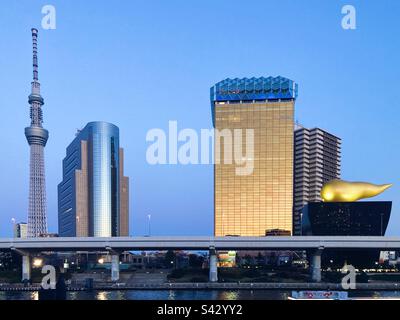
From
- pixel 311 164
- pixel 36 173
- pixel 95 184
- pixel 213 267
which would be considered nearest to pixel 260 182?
pixel 311 164

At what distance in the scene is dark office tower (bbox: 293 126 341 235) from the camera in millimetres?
77750

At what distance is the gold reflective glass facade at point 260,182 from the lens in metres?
62.2

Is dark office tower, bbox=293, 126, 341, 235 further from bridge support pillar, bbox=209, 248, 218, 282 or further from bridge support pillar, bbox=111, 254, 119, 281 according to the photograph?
bridge support pillar, bbox=111, 254, 119, 281

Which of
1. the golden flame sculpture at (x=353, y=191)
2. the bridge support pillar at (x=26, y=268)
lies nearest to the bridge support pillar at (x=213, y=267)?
the golden flame sculpture at (x=353, y=191)

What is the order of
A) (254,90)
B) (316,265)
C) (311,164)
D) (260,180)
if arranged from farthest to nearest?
1. (311,164)
2. (254,90)
3. (260,180)
4. (316,265)

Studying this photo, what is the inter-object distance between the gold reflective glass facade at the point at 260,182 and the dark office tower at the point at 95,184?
3807 centimetres

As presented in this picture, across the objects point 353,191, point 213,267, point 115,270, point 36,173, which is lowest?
point 115,270

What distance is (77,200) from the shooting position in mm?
84688

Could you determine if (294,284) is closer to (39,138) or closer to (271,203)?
(271,203)

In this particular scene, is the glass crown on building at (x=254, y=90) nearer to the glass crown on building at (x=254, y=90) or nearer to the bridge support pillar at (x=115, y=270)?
the glass crown on building at (x=254, y=90)

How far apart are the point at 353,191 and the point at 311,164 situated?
130 feet

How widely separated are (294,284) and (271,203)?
3343 centimetres

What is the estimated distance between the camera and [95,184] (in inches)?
3354

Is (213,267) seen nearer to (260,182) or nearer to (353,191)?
(353,191)
